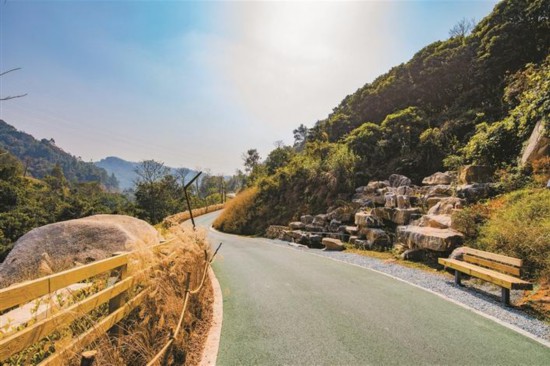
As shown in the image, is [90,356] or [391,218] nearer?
[90,356]

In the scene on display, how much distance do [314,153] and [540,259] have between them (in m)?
16.3

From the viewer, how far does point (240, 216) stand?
23984 millimetres

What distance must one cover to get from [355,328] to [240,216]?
19925 millimetres

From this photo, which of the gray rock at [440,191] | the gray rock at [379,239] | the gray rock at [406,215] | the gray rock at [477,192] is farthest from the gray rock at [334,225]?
the gray rock at [477,192]

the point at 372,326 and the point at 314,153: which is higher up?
the point at 314,153

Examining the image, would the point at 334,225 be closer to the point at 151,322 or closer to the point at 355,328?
the point at 355,328

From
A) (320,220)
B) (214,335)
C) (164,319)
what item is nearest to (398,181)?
(320,220)

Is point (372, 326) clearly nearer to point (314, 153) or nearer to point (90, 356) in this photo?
point (90, 356)

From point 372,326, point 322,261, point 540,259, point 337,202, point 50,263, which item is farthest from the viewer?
point 337,202

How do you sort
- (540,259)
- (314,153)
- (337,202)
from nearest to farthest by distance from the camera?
1. (540,259)
2. (337,202)
3. (314,153)

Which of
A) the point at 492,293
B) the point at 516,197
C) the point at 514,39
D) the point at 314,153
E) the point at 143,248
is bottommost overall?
the point at 492,293

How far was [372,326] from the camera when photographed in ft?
15.0

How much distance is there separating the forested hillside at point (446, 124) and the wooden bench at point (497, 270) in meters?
4.25

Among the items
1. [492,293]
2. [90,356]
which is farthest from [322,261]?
[90,356]
